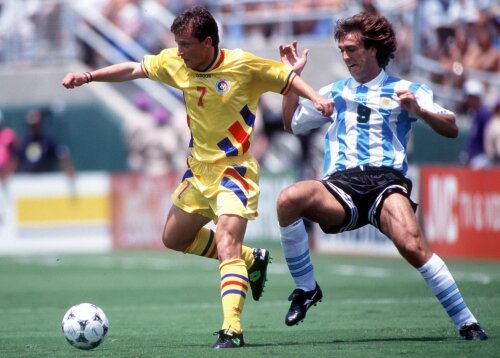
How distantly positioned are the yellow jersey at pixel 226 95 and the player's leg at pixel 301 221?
1.68 ft

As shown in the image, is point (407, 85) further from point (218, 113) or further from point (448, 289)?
point (448, 289)

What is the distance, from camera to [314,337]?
8.77 metres

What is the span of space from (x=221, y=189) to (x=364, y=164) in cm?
104

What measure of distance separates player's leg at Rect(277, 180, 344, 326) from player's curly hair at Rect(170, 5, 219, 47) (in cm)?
123

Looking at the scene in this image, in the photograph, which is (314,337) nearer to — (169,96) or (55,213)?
(55,213)

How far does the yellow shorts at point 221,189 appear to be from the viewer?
836cm

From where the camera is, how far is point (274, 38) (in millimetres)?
23016

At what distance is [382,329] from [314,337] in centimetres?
66

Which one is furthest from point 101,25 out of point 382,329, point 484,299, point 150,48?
point 382,329

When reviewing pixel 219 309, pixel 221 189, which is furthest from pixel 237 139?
pixel 219 309

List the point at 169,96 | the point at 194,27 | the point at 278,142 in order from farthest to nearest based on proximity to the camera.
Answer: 1. the point at 169,96
2. the point at 278,142
3. the point at 194,27

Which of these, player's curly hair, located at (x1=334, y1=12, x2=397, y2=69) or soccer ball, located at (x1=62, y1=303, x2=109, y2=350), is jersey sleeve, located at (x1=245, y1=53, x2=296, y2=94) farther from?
soccer ball, located at (x1=62, y1=303, x2=109, y2=350)

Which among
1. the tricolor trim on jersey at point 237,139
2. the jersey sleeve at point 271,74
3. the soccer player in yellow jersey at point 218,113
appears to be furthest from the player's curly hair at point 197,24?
the tricolor trim on jersey at point 237,139

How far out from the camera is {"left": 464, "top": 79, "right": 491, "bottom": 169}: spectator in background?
57.6 ft
